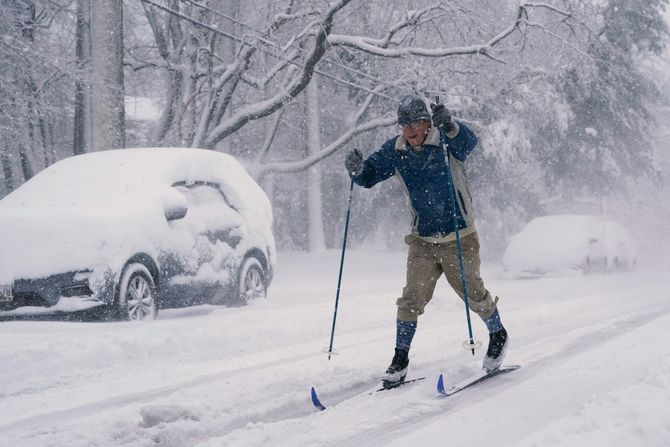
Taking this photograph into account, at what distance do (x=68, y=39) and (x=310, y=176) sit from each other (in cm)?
949

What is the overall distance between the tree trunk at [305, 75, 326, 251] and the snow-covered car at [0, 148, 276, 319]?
15.6 meters

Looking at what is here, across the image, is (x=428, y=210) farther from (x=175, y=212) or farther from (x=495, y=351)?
(x=175, y=212)

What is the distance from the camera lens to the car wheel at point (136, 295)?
8062mm

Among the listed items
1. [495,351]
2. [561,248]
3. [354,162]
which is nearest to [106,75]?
[354,162]

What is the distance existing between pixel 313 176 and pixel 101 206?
19.2 meters

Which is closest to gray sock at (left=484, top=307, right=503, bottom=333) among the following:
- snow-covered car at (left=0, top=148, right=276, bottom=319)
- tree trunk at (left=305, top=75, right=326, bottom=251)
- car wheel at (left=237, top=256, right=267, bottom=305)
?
snow-covered car at (left=0, top=148, right=276, bottom=319)

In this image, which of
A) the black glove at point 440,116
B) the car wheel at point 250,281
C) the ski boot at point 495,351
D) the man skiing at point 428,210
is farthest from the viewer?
the car wheel at point 250,281

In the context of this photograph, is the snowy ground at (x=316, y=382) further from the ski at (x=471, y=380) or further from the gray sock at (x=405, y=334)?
the gray sock at (x=405, y=334)

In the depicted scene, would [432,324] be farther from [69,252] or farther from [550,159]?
[550,159]

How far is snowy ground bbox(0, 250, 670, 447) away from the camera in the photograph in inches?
159

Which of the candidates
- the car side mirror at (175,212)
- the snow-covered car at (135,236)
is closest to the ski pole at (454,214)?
the snow-covered car at (135,236)

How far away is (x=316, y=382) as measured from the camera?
5480 mm

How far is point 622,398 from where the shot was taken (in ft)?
14.2

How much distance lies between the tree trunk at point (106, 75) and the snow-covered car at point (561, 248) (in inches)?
414
